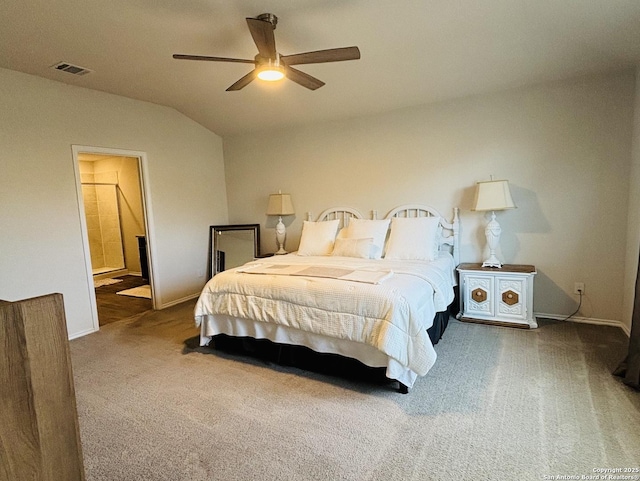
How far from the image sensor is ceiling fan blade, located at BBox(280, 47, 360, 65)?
2404 mm

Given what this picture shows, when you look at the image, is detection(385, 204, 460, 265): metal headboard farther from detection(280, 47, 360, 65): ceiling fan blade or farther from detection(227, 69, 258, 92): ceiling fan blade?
detection(227, 69, 258, 92): ceiling fan blade

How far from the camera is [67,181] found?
3.81m

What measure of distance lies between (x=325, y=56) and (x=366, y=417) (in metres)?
2.43

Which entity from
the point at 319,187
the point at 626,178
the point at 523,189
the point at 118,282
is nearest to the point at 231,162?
the point at 319,187

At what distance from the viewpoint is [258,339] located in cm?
311

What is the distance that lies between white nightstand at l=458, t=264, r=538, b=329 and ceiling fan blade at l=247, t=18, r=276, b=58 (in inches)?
111

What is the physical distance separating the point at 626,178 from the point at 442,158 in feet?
5.63

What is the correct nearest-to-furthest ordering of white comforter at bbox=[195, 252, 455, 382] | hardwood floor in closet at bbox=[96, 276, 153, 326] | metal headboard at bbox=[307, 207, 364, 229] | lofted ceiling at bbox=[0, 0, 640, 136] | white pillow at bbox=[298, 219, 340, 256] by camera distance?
white comforter at bbox=[195, 252, 455, 382], lofted ceiling at bbox=[0, 0, 640, 136], white pillow at bbox=[298, 219, 340, 256], hardwood floor in closet at bbox=[96, 276, 153, 326], metal headboard at bbox=[307, 207, 364, 229]

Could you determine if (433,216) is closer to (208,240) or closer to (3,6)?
(208,240)

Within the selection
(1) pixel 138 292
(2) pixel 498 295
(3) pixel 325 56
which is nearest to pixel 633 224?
(2) pixel 498 295

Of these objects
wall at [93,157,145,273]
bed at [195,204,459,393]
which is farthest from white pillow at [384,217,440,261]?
wall at [93,157,145,273]

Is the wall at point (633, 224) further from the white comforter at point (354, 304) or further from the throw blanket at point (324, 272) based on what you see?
the throw blanket at point (324, 272)

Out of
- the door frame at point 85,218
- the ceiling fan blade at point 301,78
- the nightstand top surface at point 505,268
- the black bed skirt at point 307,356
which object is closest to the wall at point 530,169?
the nightstand top surface at point 505,268

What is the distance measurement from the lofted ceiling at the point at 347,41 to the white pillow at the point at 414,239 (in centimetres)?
144
